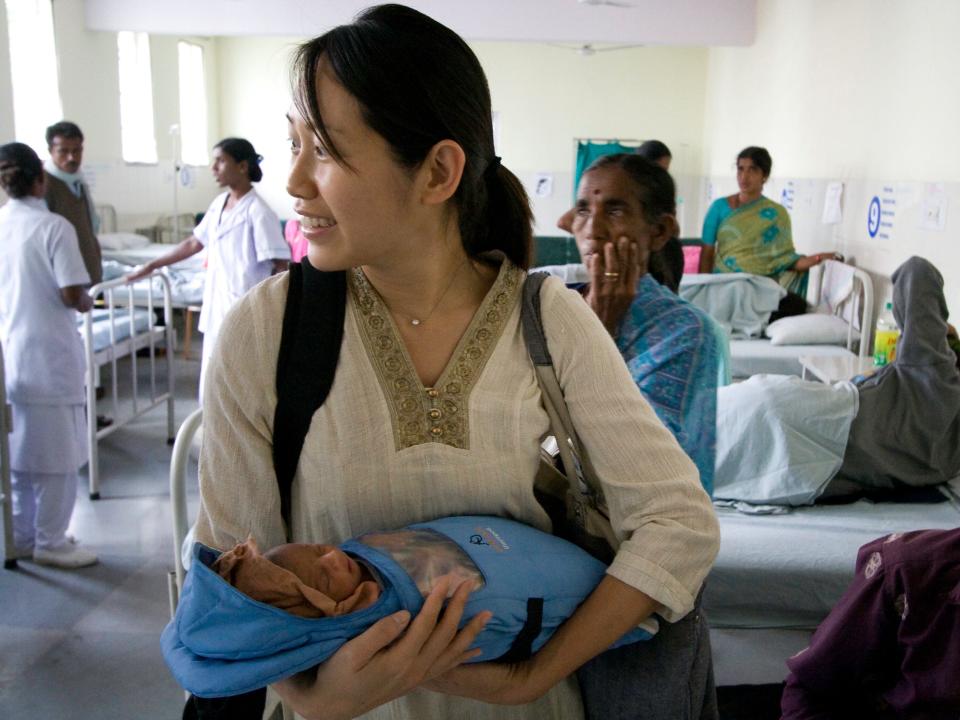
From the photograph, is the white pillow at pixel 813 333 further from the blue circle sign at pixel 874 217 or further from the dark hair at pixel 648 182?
the dark hair at pixel 648 182

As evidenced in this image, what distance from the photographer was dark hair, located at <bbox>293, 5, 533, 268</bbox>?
911mm

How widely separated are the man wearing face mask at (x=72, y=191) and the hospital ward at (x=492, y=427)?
2 centimetres

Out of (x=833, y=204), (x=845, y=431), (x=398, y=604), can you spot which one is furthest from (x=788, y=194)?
(x=398, y=604)

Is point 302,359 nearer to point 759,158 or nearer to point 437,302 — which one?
point 437,302

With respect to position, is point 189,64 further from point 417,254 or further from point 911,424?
point 417,254

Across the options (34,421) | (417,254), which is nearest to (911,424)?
(417,254)

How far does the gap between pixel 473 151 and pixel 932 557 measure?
108 centimetres

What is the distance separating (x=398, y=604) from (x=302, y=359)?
275 mm

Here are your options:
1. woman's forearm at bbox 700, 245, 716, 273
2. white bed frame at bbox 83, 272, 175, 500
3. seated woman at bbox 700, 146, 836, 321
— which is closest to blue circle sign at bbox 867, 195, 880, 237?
seated woman at bbox 700, 146, 836, 321

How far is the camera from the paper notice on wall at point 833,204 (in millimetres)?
5117

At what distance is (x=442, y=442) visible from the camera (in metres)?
0.99

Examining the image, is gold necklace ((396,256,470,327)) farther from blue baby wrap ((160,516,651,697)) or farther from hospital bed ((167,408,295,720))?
hospital bed ((167,408,295,720))

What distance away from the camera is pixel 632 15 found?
6.87 metres

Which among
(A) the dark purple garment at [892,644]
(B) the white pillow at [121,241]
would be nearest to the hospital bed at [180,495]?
(A) the dark purple garment at [892,644]
